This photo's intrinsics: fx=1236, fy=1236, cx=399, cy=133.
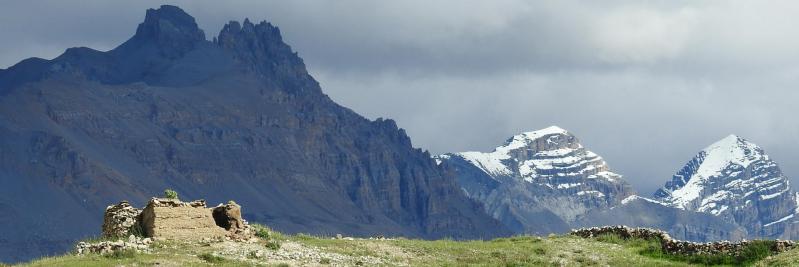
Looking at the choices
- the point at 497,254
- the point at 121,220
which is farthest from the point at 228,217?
the point at 497,254

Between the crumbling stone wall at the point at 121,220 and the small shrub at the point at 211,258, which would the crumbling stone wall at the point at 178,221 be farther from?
the small shrub at the point at 211,258

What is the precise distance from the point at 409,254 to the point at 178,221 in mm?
14391

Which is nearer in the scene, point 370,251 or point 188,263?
point 188,263

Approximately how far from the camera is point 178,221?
7125 centimetres

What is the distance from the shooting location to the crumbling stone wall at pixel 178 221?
231ft

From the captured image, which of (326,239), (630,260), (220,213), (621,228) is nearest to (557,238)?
(621,228)

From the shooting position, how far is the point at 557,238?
89312mm

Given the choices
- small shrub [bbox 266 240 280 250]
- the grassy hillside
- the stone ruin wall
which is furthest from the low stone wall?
the stone ruin wall

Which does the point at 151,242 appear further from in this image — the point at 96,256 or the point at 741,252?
the point at 741,252

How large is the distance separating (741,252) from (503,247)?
15.4 metres

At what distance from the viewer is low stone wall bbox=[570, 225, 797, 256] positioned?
7725 centimetres

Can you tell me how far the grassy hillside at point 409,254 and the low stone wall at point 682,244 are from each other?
2.37 feet

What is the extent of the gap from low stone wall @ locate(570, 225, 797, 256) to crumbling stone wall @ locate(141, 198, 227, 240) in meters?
29.8

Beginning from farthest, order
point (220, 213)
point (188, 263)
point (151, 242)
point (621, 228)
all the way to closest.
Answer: point (621, 228) → point (220, 213) → point (151, 242) → point (188, 263)
